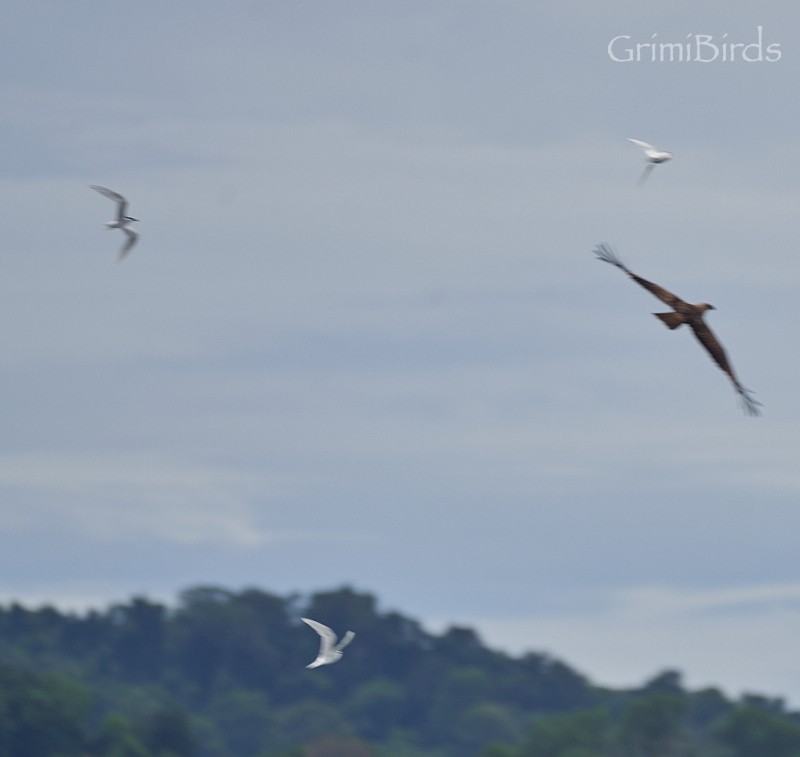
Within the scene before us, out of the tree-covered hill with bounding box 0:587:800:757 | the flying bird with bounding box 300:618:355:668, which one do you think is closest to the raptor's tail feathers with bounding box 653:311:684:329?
the flying bird with bounding box 300:618:355:668

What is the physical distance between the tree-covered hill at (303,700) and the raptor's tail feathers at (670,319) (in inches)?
3023

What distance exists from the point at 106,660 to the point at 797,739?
74.6m

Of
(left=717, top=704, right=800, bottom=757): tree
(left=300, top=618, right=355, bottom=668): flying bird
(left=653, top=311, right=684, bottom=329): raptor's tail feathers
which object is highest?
(left=653, top=311, right=684, bottom=329): raptor's tail feathers

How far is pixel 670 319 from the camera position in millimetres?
27562

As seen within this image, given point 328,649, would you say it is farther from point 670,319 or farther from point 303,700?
point 303,700

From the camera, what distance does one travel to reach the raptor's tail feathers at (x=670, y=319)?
90.1 ft

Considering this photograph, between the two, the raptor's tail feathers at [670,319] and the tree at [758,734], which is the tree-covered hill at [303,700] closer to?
the tree at [758,734]

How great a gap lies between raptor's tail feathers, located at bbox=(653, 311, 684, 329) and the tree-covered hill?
76.8 meters

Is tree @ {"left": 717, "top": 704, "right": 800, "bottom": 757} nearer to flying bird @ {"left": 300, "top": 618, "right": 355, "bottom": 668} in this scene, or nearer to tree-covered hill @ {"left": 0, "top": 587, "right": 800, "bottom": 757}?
tree-covered hill @ {"left": 0, "top": 587, "right": 800, "bottom": 757}

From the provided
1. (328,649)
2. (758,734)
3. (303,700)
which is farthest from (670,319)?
(303,700)

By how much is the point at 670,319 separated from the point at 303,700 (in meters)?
139

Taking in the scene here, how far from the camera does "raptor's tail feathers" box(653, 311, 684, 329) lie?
2747cm

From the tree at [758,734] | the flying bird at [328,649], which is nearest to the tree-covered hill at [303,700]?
the tree at [758,734]

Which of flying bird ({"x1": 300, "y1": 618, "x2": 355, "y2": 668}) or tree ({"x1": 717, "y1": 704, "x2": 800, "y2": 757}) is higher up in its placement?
tree ({"x1": 717, "y1": 704, "x2": 800, "y2": 757})
